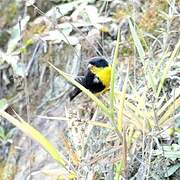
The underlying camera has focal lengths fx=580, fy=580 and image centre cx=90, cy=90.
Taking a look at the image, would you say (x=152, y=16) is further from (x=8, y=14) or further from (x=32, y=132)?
(x=32, y=132)

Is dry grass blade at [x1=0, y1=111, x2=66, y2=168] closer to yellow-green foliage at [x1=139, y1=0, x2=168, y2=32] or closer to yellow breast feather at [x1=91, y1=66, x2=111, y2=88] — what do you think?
yellow breast feather at [x1=91, y1=66, x2=111, y2=88]

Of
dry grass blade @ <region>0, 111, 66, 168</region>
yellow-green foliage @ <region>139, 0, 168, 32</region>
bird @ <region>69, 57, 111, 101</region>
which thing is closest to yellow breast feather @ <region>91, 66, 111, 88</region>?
bird @ <region>69, 57, 111, 101</region>

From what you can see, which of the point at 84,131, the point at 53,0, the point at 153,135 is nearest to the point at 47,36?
the point at 53,0

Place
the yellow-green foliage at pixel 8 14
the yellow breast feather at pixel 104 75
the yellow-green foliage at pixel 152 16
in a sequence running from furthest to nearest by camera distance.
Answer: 1. the yellow-green foliage at pixel 8 14
2. the yellow-green foliage at pixel 152 16
3. the yellow breast feather at pixel 104 75

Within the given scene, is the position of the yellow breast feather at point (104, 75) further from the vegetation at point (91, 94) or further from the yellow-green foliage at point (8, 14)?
the yellow-green foliage at point (8, 14)

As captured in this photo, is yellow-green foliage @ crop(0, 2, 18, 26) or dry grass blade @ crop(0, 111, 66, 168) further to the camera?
yellow-green foliage @ crop(0, 2, 18, 26)

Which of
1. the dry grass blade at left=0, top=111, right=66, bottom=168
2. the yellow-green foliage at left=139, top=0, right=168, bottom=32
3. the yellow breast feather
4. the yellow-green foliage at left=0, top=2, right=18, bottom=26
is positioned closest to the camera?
the dry grass blade at left=0, top=111, right=66, bottom=168

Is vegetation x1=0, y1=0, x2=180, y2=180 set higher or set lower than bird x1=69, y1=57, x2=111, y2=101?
lower

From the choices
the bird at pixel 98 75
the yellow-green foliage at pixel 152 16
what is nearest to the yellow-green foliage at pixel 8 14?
the yellow-green foliage at pixel 152 16

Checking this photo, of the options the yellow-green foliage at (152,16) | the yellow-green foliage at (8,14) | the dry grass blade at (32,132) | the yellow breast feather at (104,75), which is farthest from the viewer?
the yellow-green foliage at (8,14)

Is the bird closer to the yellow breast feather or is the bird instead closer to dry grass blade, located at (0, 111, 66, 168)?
the yellow breast feather

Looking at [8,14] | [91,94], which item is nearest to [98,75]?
[91,94]

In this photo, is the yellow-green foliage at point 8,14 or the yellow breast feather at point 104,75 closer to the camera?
the yellow breast feather at point 104,75

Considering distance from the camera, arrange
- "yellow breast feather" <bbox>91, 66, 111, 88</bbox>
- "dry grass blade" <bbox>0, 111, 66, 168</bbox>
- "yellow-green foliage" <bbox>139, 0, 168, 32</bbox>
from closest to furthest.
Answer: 1. "dry grass blade" <bbox>0, 111, 66, 168</bbox>
2. "yellow breast feather" <bbox>91, 66, 111, 88</bbox>
3. "yellow-green foliage" <bbox>139, 0, 168, 32</bbox>
